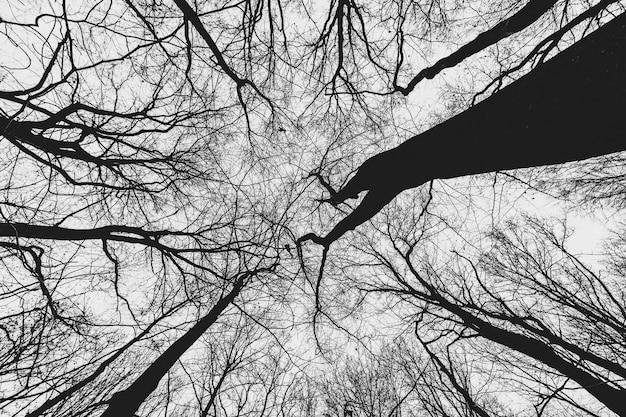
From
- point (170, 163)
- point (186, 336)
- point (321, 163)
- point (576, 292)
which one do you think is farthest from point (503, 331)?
point (170, 163)

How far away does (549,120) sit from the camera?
180 cm

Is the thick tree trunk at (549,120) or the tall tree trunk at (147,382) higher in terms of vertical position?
the thick tree trunk at (549,120)

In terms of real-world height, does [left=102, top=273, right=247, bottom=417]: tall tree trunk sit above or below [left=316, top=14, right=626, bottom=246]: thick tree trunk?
below

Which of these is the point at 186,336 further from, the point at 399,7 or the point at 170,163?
the point at 399,7

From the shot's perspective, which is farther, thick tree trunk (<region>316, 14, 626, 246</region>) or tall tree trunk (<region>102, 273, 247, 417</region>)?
Answer: tall tree trunk (<region>102, 273, 247, 417</region>)

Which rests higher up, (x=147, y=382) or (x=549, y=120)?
(x=549, y=120)

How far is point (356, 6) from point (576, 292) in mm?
5964

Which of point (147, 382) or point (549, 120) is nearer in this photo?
point (549, 120)

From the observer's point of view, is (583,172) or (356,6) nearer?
(356,6)

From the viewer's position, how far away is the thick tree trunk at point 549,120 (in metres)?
1.61

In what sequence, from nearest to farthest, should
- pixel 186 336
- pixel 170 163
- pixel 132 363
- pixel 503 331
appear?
pixel 186 336 → pixel 503 331 → pixel 170 163 → pixel 132 363

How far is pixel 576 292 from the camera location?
521 centimetres

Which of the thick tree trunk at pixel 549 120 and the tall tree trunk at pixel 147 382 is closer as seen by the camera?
the thick tree trunk at pixel 549 120

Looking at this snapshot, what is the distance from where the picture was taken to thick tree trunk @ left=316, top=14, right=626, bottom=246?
5.30 feet
